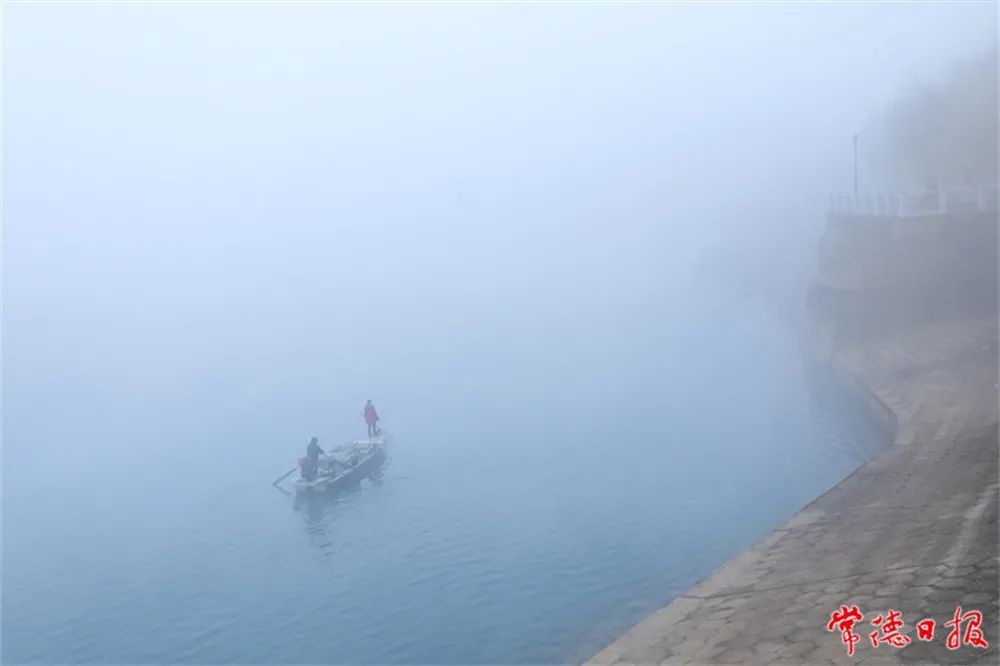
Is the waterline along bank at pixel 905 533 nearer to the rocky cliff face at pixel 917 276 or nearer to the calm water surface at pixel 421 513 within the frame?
the rocky cliff face at pixel 917 276

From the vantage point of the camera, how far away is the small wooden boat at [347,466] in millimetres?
26438

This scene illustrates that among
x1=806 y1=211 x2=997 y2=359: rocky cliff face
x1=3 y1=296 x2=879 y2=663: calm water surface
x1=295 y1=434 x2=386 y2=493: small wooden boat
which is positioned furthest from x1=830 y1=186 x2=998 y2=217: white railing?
x1=295 y1=434 x2=386 y2=493: small wooden boat

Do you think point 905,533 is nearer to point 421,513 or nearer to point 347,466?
point 421,513

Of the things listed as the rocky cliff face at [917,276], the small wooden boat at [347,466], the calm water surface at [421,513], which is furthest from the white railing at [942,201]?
the small wooden boat at [347,466]

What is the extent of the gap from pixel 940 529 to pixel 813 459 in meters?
13.1

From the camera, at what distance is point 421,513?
24625 mm

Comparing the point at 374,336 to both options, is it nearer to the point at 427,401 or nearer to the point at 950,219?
the point at 427,401

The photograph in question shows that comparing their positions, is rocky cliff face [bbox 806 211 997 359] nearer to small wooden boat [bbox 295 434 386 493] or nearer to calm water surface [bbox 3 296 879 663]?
calm water surface [bbox 3 296 879 663]

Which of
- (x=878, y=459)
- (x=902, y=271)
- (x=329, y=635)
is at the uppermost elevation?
(x=902, y=271)

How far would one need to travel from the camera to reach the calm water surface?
1823 cm

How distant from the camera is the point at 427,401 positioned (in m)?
40.0

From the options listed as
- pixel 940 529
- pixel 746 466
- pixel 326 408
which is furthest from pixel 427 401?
pixel 940 529

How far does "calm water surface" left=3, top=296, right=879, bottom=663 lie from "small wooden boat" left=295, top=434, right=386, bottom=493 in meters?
0.54

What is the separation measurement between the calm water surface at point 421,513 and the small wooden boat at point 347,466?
54 cm
